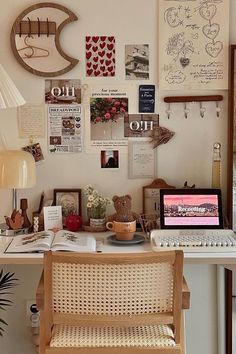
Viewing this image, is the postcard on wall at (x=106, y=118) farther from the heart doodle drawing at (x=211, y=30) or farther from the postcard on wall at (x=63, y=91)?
the heart doodle drawing at (x=211, y=30)

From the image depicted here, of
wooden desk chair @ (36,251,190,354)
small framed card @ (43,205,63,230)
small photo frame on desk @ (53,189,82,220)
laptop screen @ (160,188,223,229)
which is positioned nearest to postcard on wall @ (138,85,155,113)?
laptop screen @ (160,188,223,229)

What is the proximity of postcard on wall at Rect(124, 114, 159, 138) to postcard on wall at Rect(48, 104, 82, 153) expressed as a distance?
23 centimetres

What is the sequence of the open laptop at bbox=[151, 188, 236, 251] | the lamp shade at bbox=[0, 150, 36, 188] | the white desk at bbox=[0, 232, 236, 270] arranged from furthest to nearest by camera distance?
1. the open laptop at bbox=[151, 188, 236, 251]
2. the lamp shade at bbox=[0, 150, 36, 188]
3. the white desk at bbox=[0, 232, 236, 270]

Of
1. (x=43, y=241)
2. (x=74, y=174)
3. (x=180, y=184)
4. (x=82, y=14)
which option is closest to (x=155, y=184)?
(x=180, y=184)

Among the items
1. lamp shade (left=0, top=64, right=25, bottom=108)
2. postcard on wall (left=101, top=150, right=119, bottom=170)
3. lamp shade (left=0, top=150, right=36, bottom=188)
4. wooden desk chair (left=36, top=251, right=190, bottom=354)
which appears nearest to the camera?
wooden desk chair (left=36, top=251, right=190, bottom=354)

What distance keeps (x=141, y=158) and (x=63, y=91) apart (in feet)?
1.58

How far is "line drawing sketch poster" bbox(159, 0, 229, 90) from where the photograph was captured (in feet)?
8.73

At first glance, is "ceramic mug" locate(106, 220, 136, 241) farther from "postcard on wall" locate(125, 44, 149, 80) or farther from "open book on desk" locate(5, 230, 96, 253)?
"postcard on wall" locate(125, 44, 149, 80)

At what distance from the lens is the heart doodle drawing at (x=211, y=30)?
2.67 metres

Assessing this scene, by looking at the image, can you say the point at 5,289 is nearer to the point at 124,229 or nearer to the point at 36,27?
the point at 124,229

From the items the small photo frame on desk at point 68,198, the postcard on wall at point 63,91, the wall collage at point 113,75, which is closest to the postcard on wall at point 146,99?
the wall collage at point 113,75

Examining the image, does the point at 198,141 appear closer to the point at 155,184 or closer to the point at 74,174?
the point at 155,184

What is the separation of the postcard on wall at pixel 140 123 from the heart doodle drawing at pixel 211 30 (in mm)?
436

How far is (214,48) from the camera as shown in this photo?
2.68 meters
